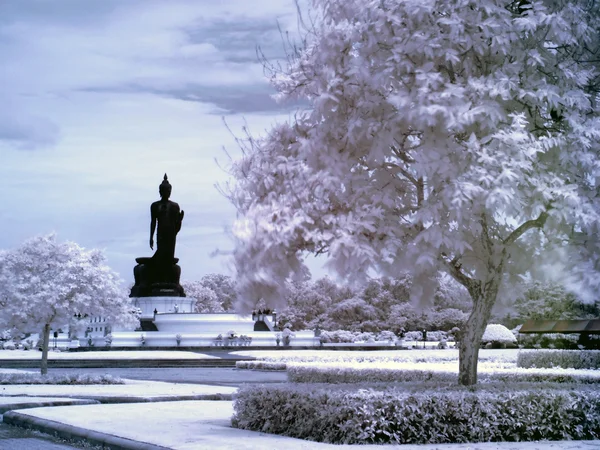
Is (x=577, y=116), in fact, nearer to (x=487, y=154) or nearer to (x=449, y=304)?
(x=487, y=154)

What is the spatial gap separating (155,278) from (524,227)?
5094 cm

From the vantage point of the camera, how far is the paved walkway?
38.2 feet

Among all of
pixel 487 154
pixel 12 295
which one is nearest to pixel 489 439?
pixel 487 154

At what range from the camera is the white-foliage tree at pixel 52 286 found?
1003 inches

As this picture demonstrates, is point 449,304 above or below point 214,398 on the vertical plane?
above

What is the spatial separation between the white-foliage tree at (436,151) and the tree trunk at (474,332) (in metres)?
0.02

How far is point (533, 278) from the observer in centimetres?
1465

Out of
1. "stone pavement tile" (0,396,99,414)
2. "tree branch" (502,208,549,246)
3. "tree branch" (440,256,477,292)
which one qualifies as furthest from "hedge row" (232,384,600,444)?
"stone pavement tile" (0,396,99,414)

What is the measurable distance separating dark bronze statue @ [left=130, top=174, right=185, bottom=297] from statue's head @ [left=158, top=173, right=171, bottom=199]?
92 centimetres

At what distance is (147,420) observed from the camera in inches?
579

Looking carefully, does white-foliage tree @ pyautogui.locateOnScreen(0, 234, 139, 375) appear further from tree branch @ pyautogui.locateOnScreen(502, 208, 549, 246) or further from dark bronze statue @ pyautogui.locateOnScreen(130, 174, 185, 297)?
dark bronze statue @ pyautogui.locateOnScreen(130, 174, 185, 297)

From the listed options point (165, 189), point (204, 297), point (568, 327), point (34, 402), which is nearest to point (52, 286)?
point (34, 402)

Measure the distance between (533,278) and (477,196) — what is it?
3.47 m

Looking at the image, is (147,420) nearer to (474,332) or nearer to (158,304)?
(474,332)
